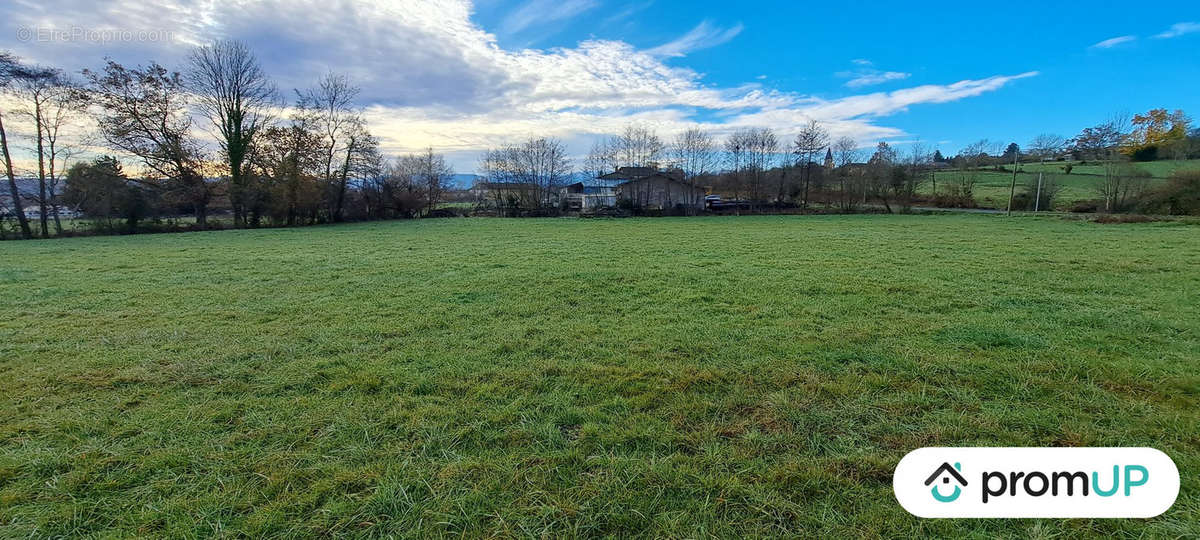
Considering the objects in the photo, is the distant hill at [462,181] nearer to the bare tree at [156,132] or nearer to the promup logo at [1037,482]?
the bare tree at [156,132]

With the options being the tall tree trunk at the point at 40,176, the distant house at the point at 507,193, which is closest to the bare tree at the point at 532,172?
the distant house at the point at 507,193

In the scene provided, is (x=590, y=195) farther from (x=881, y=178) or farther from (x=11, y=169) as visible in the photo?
(x=11, y=169)

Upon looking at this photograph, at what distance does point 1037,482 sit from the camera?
7.46ft

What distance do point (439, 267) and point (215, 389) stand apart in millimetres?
6190

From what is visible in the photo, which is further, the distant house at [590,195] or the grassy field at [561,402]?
the distant house at [590,195]

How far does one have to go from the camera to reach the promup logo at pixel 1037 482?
2.07 metres

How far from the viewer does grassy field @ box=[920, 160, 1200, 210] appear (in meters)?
32.0

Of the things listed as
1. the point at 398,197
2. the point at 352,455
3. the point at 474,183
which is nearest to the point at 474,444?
the point at 352,455

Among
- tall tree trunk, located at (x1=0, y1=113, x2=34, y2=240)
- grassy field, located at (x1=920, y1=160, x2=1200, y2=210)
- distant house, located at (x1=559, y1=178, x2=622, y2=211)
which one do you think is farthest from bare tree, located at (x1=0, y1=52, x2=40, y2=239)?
grassy field, located at (x1=920, y1=160, x2=1200, y2=210)

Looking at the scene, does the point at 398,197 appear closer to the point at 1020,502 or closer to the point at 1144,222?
the point at 1020,502

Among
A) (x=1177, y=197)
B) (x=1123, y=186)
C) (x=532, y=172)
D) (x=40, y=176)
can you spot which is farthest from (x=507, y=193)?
(x=1177, y=197)

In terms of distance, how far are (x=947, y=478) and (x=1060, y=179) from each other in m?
49.8

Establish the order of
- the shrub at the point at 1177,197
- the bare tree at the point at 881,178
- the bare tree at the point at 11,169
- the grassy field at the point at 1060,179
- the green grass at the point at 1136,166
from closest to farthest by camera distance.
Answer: the bare tree at the point at 11,169 → the shrub at the point at 1177,197 → the green grass at the point at 1136,166 → the grassy field at the point at 1060,179 → the bare tree at the point at 881,178

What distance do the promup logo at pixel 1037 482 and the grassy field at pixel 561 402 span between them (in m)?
0.10
